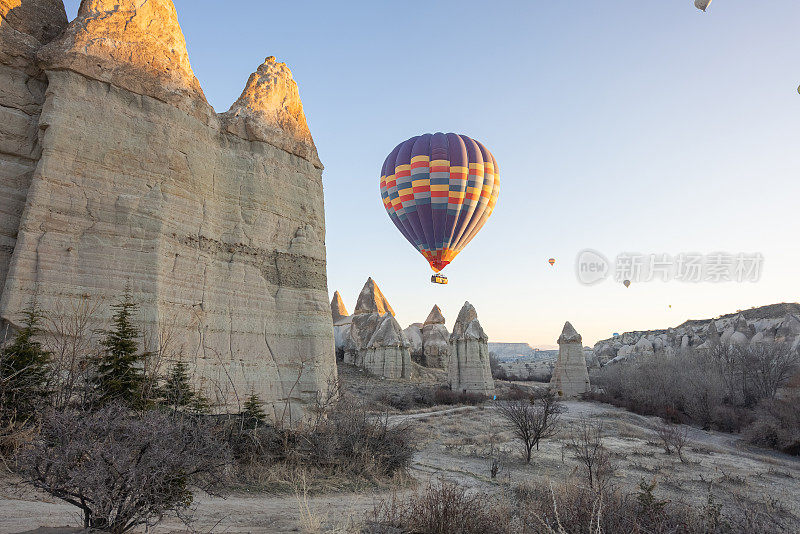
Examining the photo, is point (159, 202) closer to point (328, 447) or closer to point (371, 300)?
point (328, 447)

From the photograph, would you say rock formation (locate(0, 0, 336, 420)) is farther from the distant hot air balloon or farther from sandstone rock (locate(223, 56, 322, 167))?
the distant hot air balloon

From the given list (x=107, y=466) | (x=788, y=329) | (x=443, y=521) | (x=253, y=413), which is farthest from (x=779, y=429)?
(x=788, y=329)

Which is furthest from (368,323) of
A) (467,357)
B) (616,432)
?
(616,432)

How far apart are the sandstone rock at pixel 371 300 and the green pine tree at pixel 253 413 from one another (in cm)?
4052

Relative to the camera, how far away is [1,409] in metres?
6.27

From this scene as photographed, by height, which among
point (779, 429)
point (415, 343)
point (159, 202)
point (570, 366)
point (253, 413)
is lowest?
point (779, 429)

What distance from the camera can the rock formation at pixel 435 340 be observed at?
50.7 m

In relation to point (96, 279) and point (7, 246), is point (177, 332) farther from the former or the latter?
point (7, 246)

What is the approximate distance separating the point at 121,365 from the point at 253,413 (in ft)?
8.67

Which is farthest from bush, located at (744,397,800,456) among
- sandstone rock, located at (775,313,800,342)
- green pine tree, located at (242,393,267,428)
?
sandstone rock, located at (775,313,800,342)

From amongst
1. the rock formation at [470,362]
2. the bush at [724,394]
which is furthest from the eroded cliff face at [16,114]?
the rock formation at [470,362]

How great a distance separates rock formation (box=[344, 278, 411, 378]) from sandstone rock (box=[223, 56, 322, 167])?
27487 millimetres

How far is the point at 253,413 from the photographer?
921 cm

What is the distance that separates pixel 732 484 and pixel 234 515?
13.7 m
